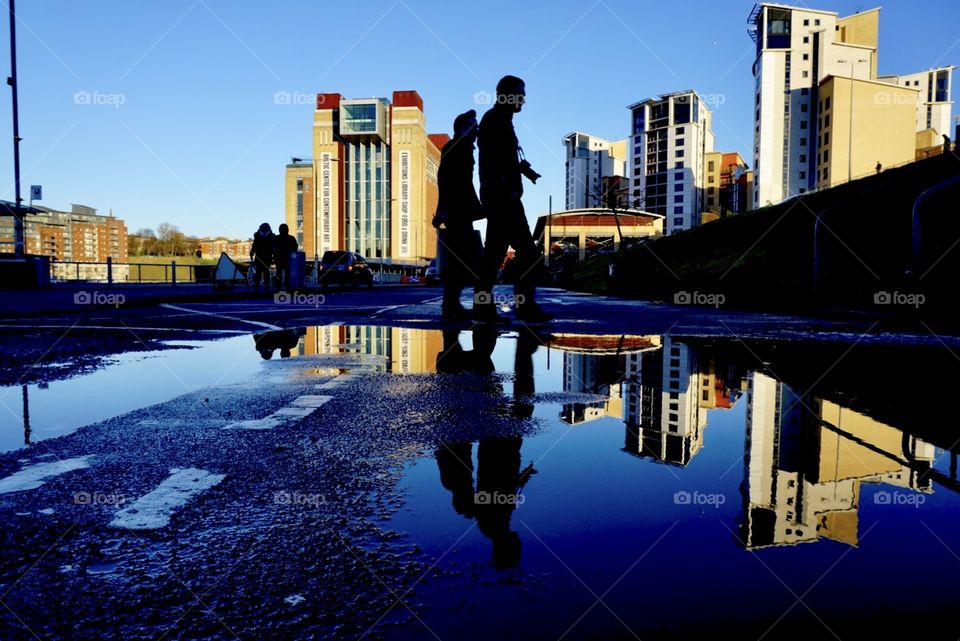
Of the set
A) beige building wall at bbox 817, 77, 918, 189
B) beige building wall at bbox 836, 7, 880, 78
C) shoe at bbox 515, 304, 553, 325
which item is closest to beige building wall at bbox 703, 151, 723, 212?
beige building wall at bbox 836, 7, 880, 78

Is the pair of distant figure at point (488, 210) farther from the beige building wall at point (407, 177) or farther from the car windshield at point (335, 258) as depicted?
the beige building wall at point (407, 177)

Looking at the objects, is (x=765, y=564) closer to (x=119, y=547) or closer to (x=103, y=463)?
(x=119, y=547)

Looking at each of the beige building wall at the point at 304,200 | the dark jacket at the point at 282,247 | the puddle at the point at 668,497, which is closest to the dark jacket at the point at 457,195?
the puddle at the point at 668,497

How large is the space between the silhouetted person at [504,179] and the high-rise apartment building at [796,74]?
9371cm

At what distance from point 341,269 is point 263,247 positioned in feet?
37.7

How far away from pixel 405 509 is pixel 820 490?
1289 millimetres

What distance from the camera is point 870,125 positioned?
279 ft

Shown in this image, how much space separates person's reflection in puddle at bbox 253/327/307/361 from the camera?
635 centimetres

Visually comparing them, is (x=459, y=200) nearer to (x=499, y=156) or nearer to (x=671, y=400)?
(x=499, y=156)

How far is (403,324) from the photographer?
9.80 m

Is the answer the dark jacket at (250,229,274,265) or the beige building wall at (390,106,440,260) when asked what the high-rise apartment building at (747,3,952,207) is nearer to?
the beige building wall at (390,106,440,260)

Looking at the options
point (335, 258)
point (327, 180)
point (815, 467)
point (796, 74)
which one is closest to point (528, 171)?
point (815, 467)

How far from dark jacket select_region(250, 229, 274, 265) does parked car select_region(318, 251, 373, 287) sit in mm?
10300

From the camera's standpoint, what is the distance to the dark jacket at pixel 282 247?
73.8 feet
